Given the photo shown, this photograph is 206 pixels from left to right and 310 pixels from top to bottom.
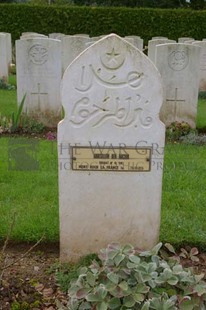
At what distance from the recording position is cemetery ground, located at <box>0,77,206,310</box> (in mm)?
2707

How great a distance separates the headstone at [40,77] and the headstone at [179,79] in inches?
59.5

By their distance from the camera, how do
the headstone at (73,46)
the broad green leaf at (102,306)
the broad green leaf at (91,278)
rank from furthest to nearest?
1. the headstone at (73,46)
2. the broad green leaf at (91,278)
3. the broad green leaf at (102,306)

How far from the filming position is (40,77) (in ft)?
22.6

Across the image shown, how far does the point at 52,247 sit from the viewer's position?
3297mm

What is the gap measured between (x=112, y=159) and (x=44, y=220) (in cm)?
99

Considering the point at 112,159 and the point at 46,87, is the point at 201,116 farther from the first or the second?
the point at 112,159

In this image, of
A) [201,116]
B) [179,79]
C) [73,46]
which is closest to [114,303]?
[179,79]

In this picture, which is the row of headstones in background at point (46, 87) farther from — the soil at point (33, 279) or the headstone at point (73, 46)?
the soil at point (33, 279)

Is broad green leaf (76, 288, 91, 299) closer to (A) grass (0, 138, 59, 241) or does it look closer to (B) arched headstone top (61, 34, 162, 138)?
(B) arched headstone top (61, 34, 162, 138)

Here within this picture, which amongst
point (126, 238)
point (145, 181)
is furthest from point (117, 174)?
point (126, 238)

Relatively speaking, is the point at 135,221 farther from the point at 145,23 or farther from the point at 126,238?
the point at 145,23

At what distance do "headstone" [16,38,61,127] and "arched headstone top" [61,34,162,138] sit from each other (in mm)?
4308

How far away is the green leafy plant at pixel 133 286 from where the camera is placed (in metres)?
2.20

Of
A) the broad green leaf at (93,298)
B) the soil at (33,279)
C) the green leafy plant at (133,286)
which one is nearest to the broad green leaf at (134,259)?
the green leafy plant at (133,286)
